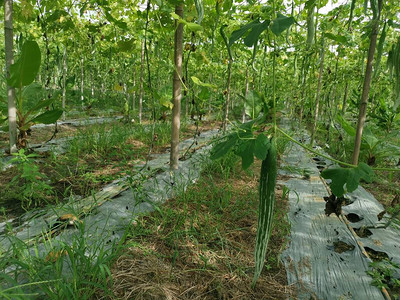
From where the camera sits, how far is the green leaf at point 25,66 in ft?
7.54

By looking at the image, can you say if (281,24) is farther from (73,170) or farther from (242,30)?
(73,170)

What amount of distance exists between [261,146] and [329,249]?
99 cm

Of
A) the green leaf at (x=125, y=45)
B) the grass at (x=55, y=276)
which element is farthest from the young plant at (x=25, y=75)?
the grass at (x=55, y=276)

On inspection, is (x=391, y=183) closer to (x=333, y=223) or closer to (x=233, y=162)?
(x=333, y=223)

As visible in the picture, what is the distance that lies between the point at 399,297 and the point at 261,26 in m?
1.37

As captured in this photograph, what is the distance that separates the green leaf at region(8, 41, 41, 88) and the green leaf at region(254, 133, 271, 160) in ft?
7.52

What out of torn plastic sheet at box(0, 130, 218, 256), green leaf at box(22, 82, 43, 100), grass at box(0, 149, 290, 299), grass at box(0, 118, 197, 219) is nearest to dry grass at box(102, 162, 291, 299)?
grass at box(0, 149, 290, 299)

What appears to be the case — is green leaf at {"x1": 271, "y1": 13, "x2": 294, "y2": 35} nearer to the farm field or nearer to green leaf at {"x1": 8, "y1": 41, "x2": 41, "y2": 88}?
the farm field

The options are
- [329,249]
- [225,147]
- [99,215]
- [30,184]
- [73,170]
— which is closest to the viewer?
[225,147]

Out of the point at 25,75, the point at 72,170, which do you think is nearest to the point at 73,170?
the point at 72,170

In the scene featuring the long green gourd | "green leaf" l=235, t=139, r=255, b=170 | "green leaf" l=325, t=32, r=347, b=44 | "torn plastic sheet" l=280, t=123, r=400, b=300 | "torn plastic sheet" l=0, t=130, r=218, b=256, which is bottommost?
"torn plastic sheet" l=280, t=123, r=400, b=300

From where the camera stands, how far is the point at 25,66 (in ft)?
7.72

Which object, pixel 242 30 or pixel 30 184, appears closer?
pixel 242 30

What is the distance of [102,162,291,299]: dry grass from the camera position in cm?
121
